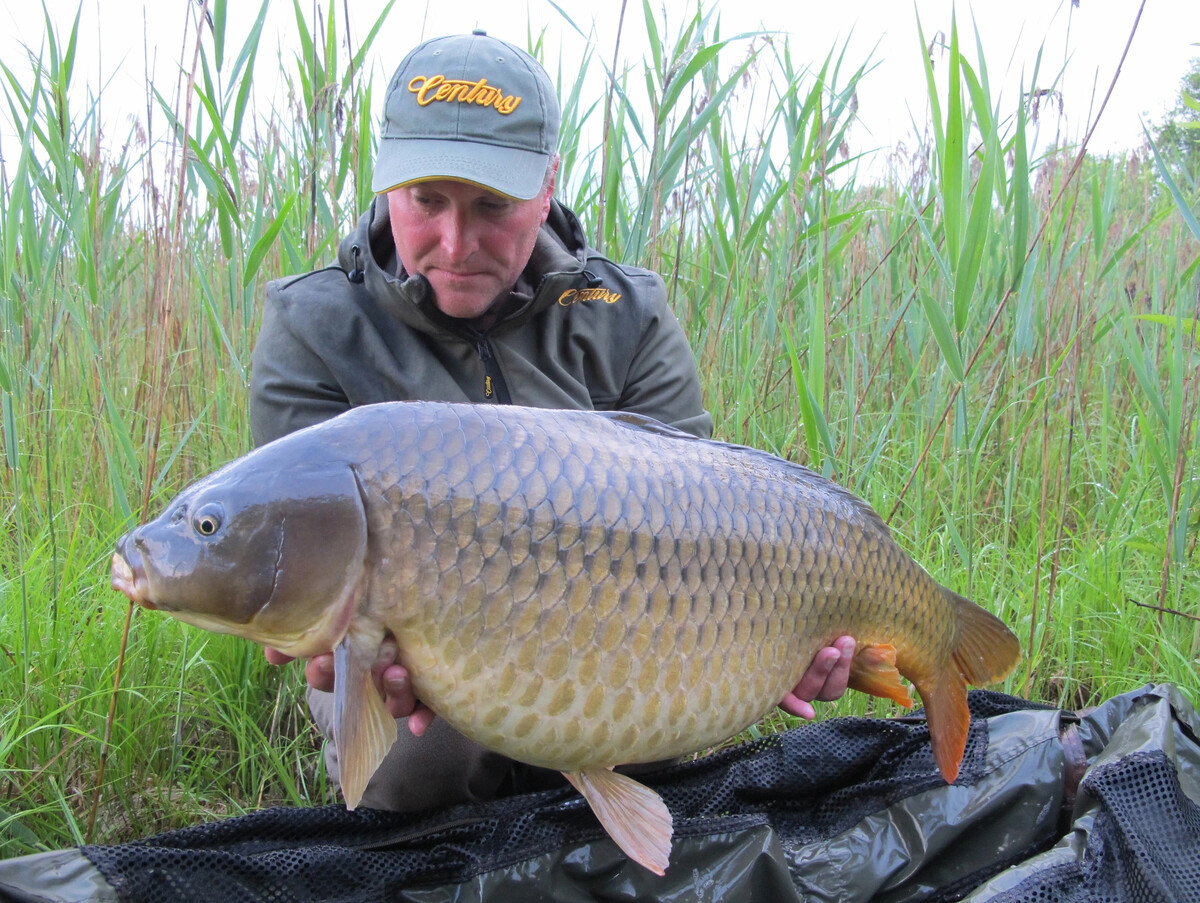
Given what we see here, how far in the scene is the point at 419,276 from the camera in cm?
155

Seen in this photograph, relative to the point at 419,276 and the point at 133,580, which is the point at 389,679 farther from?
the point at 419,276

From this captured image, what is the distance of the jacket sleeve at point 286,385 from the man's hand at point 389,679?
51 centimetres

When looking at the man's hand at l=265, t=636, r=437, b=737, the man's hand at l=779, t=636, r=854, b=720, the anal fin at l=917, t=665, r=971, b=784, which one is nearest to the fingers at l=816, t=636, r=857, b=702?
the man's hand at l=779, t=636, r=854, b=720

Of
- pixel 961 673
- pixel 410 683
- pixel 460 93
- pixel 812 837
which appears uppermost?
pixel 460 93

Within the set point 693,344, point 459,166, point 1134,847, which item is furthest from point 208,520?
point 693,344

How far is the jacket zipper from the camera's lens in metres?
1.68

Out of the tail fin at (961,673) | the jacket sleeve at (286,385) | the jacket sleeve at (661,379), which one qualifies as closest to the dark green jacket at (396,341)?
the jacket sleeve at (286,385)

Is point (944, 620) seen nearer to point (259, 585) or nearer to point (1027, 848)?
point (1027, 848)

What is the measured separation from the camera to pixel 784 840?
1556 millimetres

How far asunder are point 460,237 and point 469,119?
19 cm

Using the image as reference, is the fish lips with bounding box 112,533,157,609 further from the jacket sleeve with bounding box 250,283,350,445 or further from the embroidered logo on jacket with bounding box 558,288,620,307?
the embroidered logo on jacket with bounding box 558,288,620,307

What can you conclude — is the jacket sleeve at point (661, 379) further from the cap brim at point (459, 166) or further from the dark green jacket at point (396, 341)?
the cap brim at point (459, 166)

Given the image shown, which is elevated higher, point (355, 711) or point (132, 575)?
point (132, 575)

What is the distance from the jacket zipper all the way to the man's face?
0.07 meters
